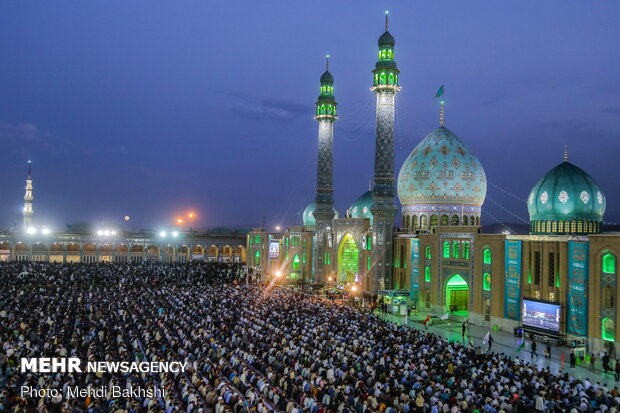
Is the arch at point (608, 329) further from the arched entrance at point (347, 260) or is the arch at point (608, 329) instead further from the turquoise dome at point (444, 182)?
the arched entrance at point (347, 260)

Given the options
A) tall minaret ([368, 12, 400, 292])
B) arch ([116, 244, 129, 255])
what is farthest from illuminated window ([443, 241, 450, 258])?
arch ([116, 244, 129, 255])

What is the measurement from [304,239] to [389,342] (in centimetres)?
3356

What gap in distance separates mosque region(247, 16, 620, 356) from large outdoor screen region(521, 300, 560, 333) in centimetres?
6

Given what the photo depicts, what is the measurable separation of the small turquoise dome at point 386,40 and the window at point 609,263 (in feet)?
78.5

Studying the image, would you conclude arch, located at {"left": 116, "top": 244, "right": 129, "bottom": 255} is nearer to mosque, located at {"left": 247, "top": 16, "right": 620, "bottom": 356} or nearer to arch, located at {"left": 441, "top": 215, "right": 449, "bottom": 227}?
mosque, located at {"left": 247, "top": 16, "right": 620, "bottom": 356}

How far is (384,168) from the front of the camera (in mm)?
40844

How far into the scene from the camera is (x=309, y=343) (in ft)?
68.0

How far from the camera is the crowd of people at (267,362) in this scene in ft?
46.4

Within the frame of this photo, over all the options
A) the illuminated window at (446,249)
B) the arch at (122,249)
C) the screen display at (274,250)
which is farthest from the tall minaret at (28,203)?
the illuminated window at (446,249)

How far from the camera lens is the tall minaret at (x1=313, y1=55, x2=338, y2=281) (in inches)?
1938

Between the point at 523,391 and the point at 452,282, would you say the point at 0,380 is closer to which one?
the point at 523,391

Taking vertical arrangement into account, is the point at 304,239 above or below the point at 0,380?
above

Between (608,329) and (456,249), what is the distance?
11113 mm

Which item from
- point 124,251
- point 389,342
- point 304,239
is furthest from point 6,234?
point 389,342
